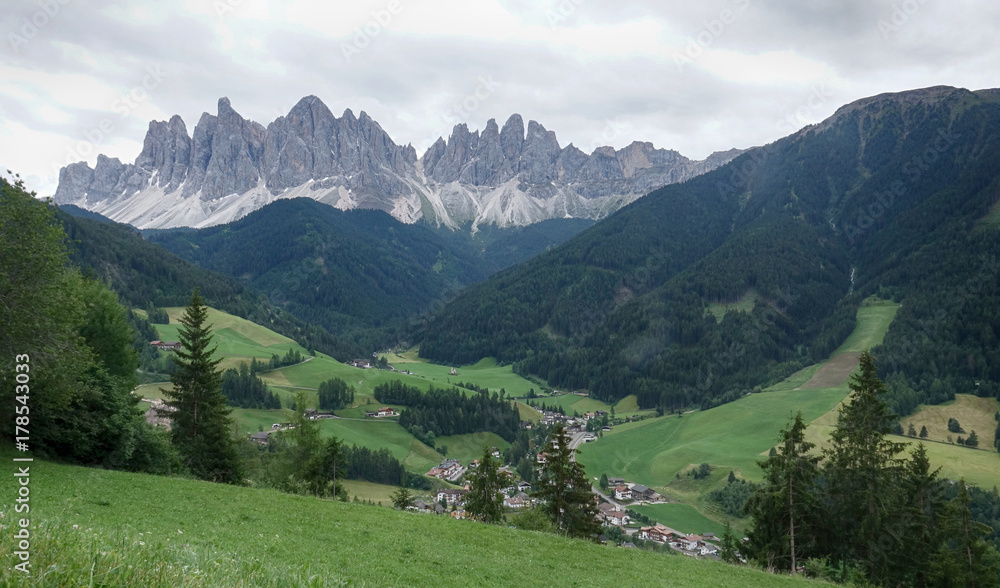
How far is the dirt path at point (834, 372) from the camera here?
527 ft

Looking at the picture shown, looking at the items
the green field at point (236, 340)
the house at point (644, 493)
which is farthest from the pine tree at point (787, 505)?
the green field at point (236, 340)

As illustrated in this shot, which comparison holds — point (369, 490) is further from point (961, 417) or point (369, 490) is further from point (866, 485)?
point (961, 417)

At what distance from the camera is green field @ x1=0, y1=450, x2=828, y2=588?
58.9 feet

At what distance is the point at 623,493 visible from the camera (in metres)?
104

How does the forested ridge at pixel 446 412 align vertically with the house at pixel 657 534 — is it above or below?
above

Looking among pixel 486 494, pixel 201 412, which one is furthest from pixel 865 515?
pixel 201 412

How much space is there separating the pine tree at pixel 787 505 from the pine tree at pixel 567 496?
39.2ft

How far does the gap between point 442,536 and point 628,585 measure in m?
8.93

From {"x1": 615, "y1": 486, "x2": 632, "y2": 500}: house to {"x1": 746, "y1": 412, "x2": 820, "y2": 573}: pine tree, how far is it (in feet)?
222

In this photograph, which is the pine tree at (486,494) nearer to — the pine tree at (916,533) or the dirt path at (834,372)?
the pine tree at (916,533)

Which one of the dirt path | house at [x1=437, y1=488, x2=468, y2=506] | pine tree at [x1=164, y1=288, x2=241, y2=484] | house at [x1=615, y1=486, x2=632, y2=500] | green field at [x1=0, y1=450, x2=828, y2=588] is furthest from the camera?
the dirt path

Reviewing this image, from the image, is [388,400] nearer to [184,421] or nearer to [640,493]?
[640,493]

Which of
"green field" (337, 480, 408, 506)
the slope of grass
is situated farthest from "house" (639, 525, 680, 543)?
the slope of grass

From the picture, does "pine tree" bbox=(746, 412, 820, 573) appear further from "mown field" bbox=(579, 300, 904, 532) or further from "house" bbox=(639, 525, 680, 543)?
"mown field" bbox=(579, 300, 904, 532)
